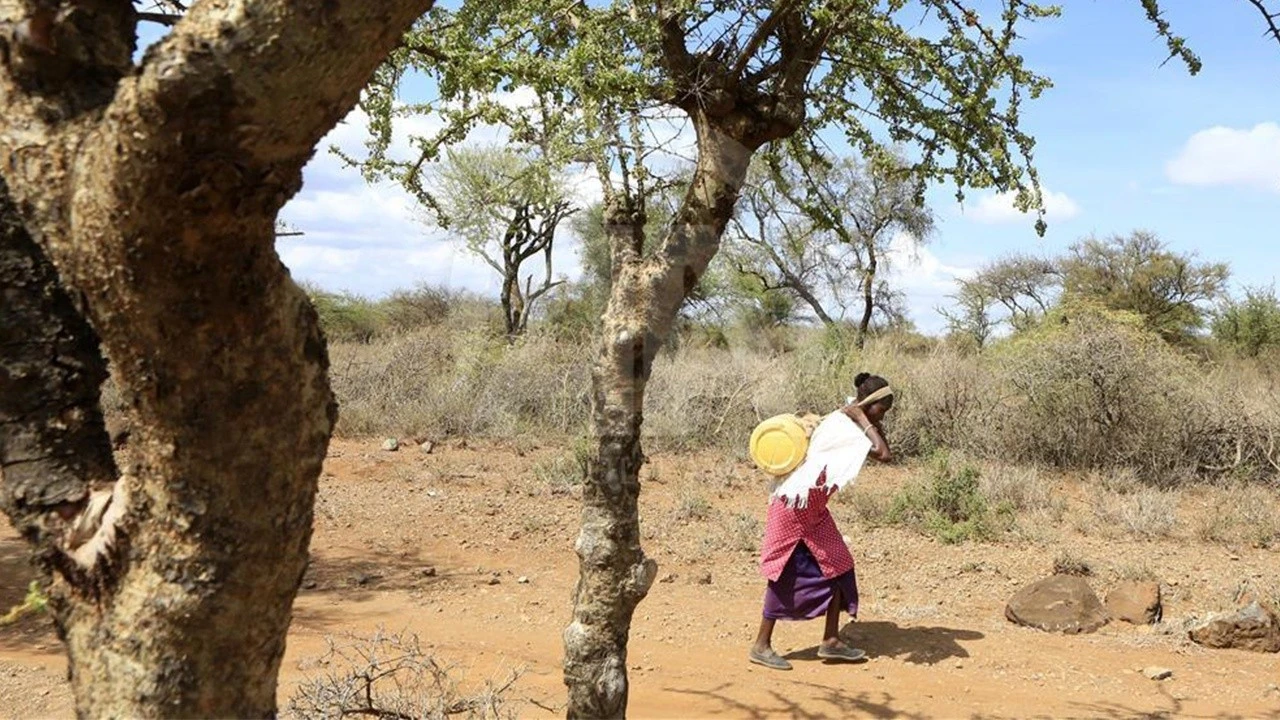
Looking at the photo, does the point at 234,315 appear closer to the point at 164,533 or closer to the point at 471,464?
the point at 164,533

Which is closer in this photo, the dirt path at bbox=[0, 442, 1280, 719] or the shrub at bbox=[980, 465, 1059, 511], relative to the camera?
the dirt path at bbox=[0, 442, 1280, 719]

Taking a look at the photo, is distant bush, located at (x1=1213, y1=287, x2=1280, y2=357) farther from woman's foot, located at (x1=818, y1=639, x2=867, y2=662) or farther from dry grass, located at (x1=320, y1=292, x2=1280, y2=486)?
woman's foot, located at (x1=818, y1=639, x2=867, y2=662)

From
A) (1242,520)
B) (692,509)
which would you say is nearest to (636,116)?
(692,509)

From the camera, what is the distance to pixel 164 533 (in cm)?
160

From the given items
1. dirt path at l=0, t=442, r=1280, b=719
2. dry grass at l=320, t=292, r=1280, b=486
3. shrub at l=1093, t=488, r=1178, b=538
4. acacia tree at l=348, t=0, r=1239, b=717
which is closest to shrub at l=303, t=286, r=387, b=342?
dry grass at l=320, t=292, r=1280, b=486

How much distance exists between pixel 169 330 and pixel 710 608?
5.78m

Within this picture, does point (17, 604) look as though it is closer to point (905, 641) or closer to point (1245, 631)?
point (905, 641)

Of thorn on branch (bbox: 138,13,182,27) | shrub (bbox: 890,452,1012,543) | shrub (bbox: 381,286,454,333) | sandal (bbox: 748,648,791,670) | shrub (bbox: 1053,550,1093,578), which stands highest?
shrub (bbox: 381,286,454,333)

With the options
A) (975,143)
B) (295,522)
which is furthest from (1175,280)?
(295,522)

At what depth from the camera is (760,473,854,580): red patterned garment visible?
5.68m

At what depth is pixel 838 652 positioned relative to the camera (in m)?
5.71

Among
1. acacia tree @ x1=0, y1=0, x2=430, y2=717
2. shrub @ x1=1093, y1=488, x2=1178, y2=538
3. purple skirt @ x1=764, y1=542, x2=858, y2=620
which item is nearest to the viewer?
acacia tree @ x1=0, y1=0, x2=430, y2=717

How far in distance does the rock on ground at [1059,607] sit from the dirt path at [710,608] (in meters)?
0.11

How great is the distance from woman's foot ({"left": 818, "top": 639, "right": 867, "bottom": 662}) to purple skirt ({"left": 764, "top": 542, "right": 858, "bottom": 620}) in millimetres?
189
